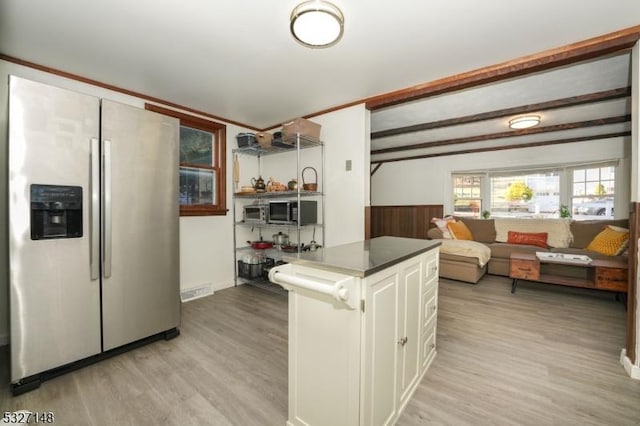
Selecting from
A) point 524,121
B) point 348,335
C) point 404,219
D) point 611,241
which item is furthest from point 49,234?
point 611,241

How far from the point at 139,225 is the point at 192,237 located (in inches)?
51.5

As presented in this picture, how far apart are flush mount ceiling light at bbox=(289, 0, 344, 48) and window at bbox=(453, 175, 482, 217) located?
506 centimetres

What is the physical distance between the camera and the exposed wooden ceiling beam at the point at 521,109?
2811mm

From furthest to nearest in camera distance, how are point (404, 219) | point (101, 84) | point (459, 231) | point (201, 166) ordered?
point (404, 219) < point (459, 231) < point (201, 166) < point (101, 84)

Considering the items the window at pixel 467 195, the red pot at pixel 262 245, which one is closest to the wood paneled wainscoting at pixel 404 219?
the window at pixel 467 195

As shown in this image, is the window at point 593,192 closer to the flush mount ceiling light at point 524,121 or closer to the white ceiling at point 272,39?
the flush mount ceiling light at point 524,121

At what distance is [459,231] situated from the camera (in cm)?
488

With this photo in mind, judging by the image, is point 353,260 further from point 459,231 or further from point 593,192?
point 593,192

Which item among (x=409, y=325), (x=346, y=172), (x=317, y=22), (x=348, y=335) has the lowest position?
(x=409, y=325)

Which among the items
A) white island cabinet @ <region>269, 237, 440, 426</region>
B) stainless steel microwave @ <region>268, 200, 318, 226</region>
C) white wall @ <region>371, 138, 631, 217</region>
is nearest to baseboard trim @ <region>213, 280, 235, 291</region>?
stainless steel microwave @ <region>268, 200, 318, 226</region>

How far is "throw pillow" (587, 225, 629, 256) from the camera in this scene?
3627 millimetres

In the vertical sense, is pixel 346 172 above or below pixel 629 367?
above

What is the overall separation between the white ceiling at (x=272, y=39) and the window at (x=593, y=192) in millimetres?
3910

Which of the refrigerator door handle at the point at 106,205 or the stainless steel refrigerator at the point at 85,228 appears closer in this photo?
the stainless steel refrigerator at the point at 85,228
